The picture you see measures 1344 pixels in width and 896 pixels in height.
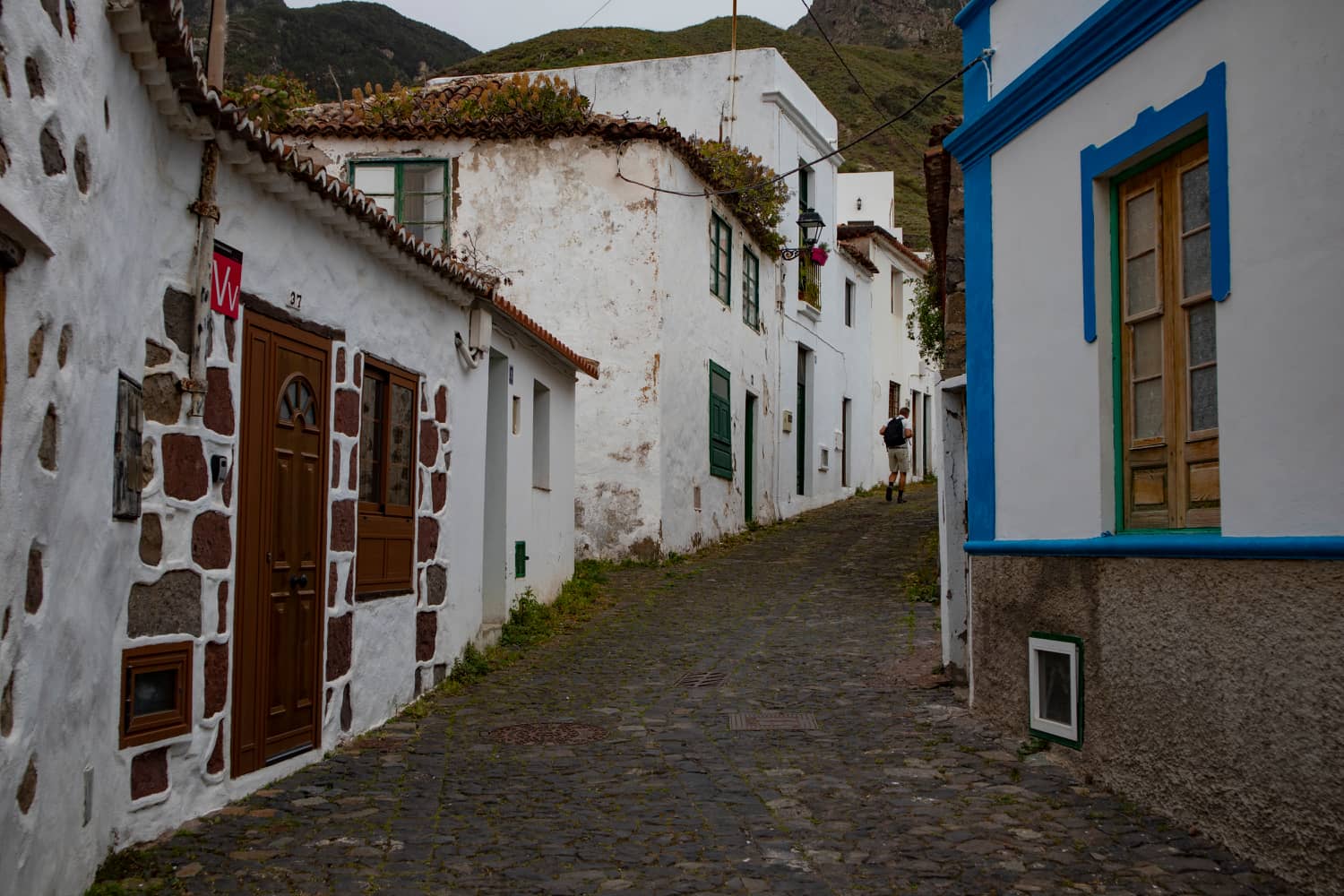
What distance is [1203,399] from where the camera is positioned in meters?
5.65

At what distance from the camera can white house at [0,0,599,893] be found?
4.01m

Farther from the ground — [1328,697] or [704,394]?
[704,394]

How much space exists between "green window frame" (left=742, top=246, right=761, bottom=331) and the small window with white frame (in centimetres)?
1337

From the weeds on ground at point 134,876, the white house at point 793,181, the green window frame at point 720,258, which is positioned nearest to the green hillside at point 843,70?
the white house at point 793,181

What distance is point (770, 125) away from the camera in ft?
68.1

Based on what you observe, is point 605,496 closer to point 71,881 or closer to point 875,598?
point 875,598

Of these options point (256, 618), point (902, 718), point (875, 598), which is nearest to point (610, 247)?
point (875, 598)

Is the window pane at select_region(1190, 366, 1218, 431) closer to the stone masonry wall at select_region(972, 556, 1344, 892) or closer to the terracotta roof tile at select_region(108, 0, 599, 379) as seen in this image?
the stone masonry wall at select_region(972, 556, 1344, 892)

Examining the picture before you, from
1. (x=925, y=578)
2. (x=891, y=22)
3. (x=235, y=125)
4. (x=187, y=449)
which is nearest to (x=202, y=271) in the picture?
(x=235, y=125)

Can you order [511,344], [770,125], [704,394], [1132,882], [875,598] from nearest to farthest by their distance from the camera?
[1132,882] → [511,344] → [875,598] → [704,394] → [770,125]

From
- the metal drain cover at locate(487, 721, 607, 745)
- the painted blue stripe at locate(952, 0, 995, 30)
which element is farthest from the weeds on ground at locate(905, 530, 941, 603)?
the painted blue stripe at locate(952, 0, 995, 30)

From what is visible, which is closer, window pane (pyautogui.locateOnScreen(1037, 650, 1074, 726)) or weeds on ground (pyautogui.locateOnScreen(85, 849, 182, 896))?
weeds on ground (pyautogui.locateOnScreen(85, 849, 182, 896))

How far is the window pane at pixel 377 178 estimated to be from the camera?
15617mm

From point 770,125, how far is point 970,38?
12850mm
